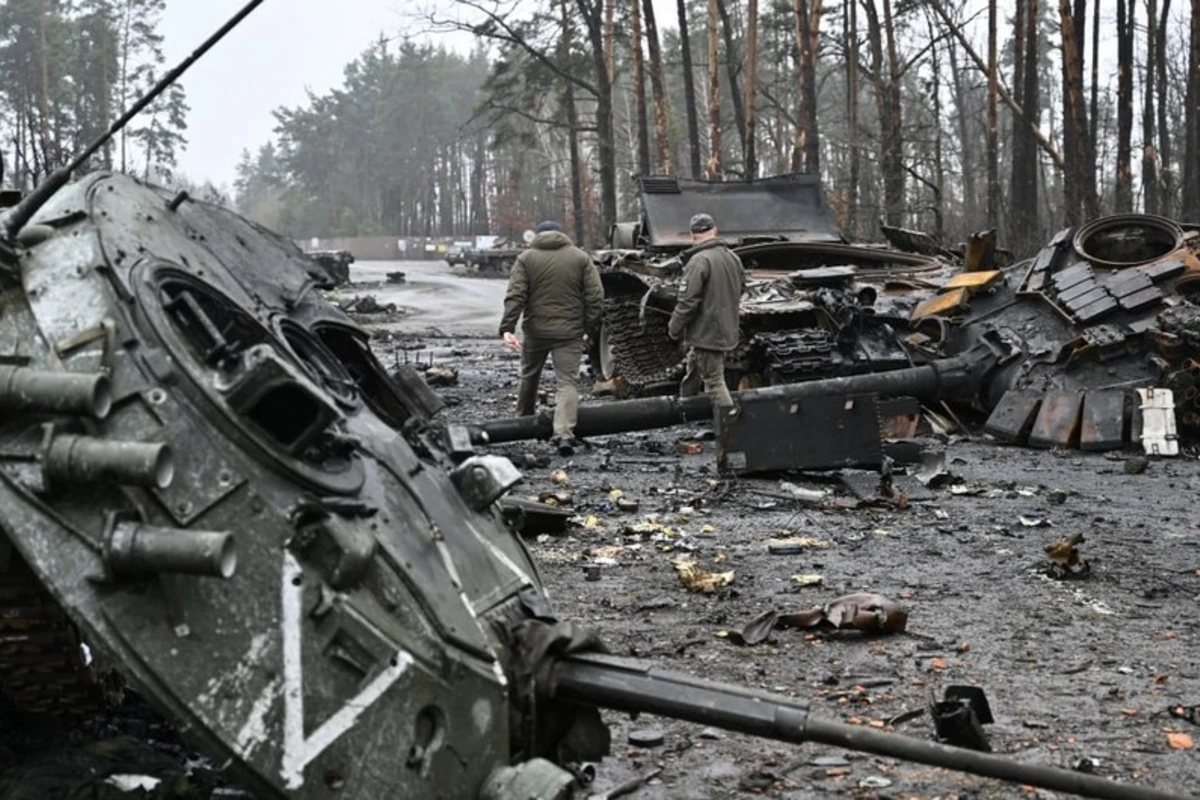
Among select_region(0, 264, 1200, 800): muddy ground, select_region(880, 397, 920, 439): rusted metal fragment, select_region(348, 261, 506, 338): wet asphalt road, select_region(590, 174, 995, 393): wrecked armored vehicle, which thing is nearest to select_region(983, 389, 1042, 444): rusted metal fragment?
select_region(0, 264, 1200, 800): muddy ground

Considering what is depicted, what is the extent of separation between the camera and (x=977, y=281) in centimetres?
1255

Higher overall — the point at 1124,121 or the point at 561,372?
the point at 1124,121

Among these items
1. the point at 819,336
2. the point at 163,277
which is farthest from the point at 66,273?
the point at 819,336

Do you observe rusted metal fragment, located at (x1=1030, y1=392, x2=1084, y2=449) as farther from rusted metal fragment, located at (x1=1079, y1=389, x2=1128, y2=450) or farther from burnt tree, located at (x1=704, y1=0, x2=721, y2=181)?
burnt tree, located at (x1=704, y1=0, x2=721, y2=181)

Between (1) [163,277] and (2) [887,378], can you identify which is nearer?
(1) [163,277]

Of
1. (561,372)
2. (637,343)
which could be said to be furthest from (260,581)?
(637,343)

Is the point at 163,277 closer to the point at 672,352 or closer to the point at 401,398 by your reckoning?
the point at 401,398

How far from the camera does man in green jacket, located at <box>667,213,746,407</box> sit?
10.9 metres

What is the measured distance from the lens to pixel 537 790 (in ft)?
10.4

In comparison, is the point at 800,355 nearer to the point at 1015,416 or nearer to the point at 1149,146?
the point at 1015,416

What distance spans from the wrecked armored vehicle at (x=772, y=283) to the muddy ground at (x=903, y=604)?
4.32ft

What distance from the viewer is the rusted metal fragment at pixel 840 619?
584 centimetres

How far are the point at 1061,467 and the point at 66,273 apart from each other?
26.9ft

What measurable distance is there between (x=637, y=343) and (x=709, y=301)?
4.09 meters
